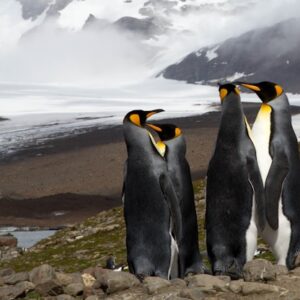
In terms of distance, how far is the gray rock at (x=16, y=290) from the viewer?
23.3 feet

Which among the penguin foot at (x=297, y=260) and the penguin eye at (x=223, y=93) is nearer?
the penguin foot at (x=297, y=260)

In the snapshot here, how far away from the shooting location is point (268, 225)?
317 inches

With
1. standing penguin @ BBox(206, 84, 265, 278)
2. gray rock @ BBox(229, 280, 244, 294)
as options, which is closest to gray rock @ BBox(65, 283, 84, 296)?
gray rock @ BBox(229, 280, 244, 294)

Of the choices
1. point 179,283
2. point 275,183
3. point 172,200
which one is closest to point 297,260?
point 275,183

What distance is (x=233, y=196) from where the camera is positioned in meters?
7.94

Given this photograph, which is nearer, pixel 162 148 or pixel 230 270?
pixel 230 270

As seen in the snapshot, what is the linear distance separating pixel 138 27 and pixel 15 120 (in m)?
114

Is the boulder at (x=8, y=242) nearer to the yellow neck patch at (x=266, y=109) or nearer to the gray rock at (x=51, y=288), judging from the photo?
the yellow neck patch at (x=266, y=109)

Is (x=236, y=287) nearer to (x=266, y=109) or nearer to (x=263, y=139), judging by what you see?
(x=263, y=139)

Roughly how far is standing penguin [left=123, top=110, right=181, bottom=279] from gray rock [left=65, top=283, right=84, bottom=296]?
3.32 ft

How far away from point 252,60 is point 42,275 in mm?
139185

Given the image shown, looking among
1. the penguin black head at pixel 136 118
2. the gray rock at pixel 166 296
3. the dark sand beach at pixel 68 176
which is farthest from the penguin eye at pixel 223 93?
the dark sand beach at pixel 68 176

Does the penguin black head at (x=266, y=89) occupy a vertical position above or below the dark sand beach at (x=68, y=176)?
above

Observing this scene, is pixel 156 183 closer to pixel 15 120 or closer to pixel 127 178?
pixel 127 178
